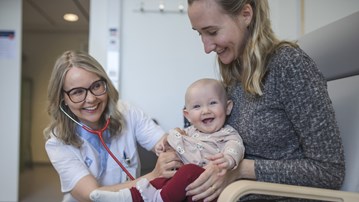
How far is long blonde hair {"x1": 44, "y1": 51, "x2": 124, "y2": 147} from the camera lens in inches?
55.2

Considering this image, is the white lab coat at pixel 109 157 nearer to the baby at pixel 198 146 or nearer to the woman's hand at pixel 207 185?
the baby at pixel 198 146

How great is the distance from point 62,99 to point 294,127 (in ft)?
3.31

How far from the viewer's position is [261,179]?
1016mm

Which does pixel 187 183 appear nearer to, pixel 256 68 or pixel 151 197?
pixel 151 197

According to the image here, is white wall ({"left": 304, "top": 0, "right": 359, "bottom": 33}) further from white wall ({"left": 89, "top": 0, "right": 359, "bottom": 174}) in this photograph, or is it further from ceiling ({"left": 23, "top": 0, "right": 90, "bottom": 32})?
ceiling ({"left": 23, "top": 0, "right": 90, "bottom": 32})

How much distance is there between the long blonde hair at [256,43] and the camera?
1.06 m

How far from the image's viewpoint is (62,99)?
1.45m

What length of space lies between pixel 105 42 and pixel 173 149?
1822 millimetres

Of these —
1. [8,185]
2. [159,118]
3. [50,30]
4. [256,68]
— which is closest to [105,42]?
[159,118]

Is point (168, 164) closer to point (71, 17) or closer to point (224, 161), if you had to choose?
point (224, 161)

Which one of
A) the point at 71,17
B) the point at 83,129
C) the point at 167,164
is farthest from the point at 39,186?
the point at 167,164

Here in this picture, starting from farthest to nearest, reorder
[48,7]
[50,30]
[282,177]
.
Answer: [50,30]
[48,7]
[282,177]

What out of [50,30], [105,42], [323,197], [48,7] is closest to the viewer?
[323,197]

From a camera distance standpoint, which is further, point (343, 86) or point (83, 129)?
point (83, 129)
